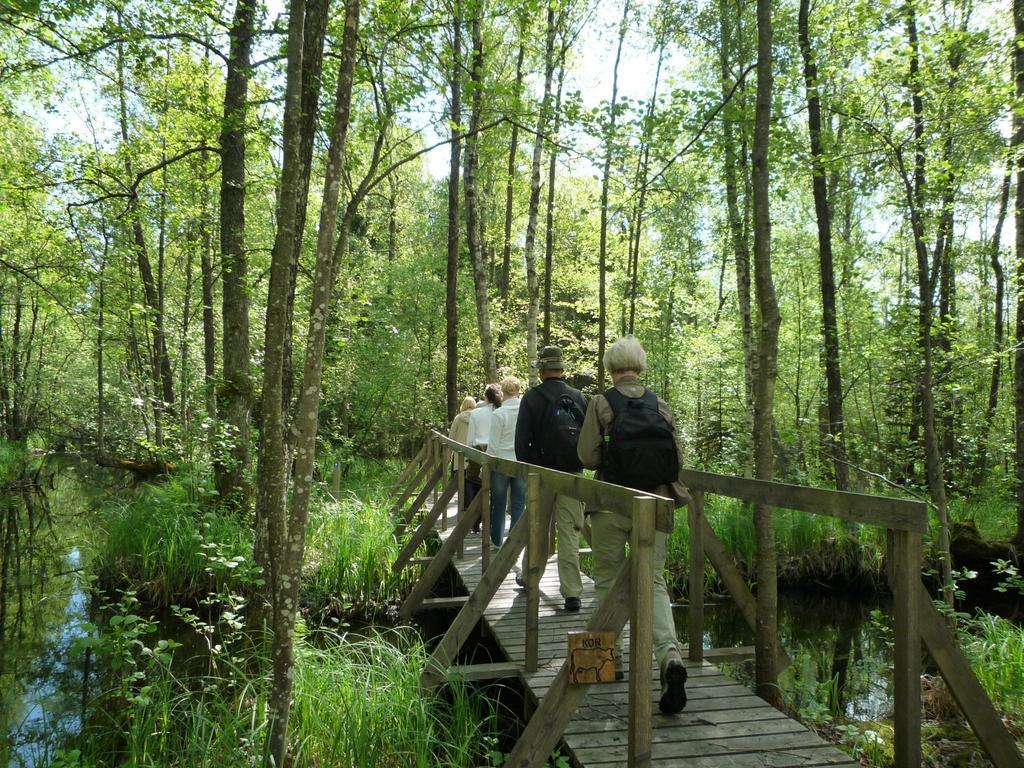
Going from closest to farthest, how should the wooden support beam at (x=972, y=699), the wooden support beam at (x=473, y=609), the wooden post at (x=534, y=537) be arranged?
the wooden support beam at (x=972, y=699), the wooden post at (x=534, y=537), the wooden support beam at (x=473, y=609)

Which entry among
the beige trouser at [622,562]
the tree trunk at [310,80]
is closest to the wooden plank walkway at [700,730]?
the beige trouser at [622,562]

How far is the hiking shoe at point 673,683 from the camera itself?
3.95 metres

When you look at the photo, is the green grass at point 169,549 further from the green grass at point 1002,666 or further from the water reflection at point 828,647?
the green grass at point 1002,666

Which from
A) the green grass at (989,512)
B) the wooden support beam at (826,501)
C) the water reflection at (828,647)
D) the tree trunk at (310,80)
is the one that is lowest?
the water reflection at (828,647)

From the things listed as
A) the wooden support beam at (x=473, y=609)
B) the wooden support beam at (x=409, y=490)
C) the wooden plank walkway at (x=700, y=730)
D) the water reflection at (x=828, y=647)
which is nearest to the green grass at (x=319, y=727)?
the wooden support beam at (x=473, y=609)

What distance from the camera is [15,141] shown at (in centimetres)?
1998

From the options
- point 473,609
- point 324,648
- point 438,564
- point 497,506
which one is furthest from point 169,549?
point 473,609

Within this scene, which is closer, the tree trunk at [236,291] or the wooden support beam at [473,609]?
the wooden support beam at [473,609]

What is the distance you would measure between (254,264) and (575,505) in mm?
13185

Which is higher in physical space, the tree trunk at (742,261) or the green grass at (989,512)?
the tree trunk at (742,261)

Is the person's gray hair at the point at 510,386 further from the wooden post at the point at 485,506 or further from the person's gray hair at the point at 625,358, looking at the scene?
the person's gray hair at the point at 625,358

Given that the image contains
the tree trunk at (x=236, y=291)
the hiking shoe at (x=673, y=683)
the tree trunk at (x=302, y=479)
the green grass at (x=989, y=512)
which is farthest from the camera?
the green grass at (x=989, y=512)

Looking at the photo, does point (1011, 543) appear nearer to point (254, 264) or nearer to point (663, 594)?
point (663, 594)

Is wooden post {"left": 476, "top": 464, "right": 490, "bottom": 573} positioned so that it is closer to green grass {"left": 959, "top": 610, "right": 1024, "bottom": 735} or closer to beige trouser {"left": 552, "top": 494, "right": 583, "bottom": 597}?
beige trouser {"left": 552, "top": 494, "right": 583, "bottom": 597}
